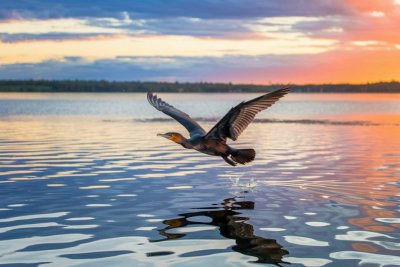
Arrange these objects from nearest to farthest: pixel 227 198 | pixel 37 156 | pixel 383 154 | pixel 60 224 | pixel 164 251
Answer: pixel 164 251, pixel 60 224, pixel 227 198, pixel 37 156, pixel 383 154

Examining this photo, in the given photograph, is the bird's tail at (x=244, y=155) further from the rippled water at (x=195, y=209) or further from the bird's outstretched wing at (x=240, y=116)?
the rippled water at (x=195, y=209)

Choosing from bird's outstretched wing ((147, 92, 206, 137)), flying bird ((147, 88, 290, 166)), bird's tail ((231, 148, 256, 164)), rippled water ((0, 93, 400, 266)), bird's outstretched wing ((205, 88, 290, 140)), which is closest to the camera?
rippled water ((0, 93, 400, 266))

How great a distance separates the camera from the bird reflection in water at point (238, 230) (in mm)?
11750

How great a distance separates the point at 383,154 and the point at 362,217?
50.7 feet

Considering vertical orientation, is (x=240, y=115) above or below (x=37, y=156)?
above

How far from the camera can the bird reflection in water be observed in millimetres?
11750

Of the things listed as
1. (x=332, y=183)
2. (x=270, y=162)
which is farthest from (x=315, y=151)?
(x=332, y=183)

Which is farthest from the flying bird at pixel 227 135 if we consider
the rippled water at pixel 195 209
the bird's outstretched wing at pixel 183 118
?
the rippled water at pixel 195 209

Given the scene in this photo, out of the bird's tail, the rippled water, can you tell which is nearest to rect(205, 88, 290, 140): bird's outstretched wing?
the bird's tail

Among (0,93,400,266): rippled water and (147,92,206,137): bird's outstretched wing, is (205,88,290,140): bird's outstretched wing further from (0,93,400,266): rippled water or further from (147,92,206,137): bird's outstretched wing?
(0,93,400,266): rippled water

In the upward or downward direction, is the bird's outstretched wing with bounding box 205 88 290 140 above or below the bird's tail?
above

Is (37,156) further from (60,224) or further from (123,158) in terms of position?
(60,224)

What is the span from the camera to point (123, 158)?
89.3 ft

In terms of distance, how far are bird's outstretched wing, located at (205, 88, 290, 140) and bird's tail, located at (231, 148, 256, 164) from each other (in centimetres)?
43
